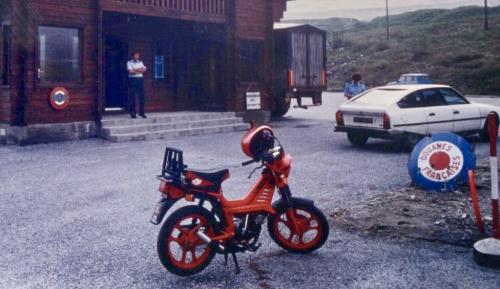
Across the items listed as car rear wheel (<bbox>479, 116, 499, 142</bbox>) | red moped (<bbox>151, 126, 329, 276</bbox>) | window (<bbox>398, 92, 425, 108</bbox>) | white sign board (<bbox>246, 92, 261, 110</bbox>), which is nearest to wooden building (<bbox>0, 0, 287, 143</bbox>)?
white sign board (<bbox>246, 92, 261, 110</bbox>)

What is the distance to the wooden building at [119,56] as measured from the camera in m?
13.8

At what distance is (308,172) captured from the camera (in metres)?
10.2

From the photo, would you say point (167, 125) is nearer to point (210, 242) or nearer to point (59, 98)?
point (59, 98)

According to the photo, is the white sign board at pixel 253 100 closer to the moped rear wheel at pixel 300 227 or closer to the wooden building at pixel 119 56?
the wooden building at pixel 119 56

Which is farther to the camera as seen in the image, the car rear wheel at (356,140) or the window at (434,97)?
the car rear wheel at (356,140)

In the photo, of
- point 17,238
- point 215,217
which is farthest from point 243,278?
point 17,238

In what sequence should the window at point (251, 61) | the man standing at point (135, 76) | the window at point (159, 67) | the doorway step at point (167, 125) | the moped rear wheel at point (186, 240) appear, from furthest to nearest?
the window at point (251, 61)
the window at point (159, 67)
the man standing at point (135, 76)
the doorway step at point (167, 125)
the moped rear wheel at point (186, 240)

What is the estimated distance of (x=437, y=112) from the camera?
496 inches

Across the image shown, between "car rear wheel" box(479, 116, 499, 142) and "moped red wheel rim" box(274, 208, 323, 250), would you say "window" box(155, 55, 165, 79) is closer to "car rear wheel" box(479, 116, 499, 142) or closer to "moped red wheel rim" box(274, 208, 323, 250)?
"car rear wheel" box(479, 116, 499, 142)

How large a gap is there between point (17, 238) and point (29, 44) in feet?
28.9

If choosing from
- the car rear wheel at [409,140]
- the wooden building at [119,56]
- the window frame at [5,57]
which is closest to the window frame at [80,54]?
the wooden building at [119,56]

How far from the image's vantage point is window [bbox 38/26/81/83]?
45.8ft

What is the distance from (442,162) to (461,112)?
5841 mm

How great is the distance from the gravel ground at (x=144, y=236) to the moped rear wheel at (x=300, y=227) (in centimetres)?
11
